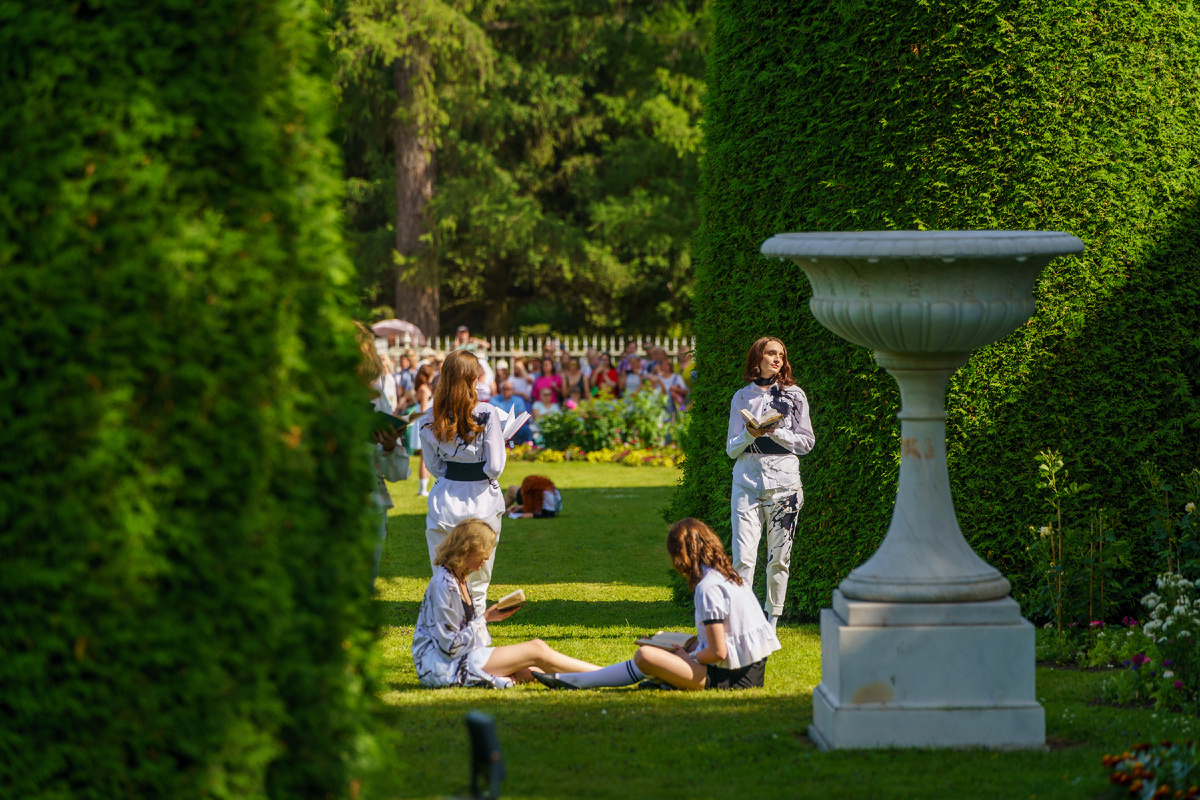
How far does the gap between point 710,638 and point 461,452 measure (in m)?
1.85

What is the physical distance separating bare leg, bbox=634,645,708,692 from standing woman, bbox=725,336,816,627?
1.06 metres

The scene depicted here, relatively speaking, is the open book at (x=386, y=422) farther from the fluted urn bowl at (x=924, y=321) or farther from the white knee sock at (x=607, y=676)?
the fluted urn bowl at (x=924, y=321)

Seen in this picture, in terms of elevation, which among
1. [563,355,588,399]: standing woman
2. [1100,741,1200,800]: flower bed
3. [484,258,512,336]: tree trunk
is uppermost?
[484,258,512,336]: tree trunk

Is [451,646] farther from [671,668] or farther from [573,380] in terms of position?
[573,380]

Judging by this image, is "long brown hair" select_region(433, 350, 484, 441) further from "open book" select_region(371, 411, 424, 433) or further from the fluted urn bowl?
the fluted urn bowl

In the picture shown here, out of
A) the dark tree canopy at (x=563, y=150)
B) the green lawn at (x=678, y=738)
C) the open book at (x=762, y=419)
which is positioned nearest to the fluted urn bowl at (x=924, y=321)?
the green lawn at (x=678, y=738)

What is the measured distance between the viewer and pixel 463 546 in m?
5.83

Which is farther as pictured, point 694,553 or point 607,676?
point 607,676

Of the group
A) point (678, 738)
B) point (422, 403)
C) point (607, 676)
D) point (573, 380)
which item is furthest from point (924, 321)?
point (573, 380)

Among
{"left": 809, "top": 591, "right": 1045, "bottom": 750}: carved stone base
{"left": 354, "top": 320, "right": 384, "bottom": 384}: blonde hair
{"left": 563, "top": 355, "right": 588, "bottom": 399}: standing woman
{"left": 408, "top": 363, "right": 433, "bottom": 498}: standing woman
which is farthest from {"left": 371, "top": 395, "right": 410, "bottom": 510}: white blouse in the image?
{"left": 563, "top": 355, "right": 588, "bottom": 399}: standing woman

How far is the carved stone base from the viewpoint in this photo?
456 cm

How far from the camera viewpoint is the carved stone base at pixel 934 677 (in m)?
4.56

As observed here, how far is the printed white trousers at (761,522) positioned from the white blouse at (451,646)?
166cm

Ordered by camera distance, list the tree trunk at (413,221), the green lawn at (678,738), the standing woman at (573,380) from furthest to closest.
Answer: the tree trunk at (413,221)
the standing woman at (573,380)
the green lawn at (678,738)
